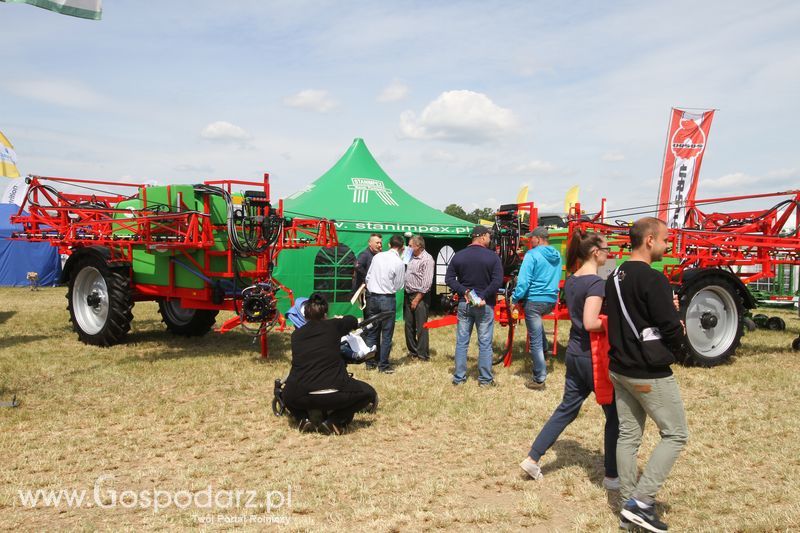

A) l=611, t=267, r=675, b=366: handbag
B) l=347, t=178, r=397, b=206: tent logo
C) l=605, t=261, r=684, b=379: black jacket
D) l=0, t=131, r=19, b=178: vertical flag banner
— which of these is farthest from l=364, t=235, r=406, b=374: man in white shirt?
l=0, t=131, r=19, b=178: vertical flag banner

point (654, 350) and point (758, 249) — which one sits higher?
point (758, 249)

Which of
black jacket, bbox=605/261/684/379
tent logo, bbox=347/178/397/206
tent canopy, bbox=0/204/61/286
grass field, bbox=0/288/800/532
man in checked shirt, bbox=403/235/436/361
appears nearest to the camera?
black jacket, bbox=605/261/684/379

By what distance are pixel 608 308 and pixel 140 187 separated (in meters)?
7.01

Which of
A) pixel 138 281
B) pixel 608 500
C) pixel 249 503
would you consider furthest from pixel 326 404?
pixel 138 281

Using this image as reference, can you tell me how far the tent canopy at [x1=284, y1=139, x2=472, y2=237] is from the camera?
1136 centimetres

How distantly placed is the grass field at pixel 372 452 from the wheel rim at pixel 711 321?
0.43m

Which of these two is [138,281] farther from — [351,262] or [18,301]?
[18,301]

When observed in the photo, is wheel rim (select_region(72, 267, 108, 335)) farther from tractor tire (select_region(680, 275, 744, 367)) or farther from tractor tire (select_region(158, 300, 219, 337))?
tractor tire (select_region(680, 275, 744, 367))

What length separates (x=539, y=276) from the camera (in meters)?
6.41

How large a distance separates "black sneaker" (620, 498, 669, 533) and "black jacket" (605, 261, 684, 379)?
26.5 inches

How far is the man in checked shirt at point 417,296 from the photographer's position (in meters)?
7.67

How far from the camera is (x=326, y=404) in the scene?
4609mm

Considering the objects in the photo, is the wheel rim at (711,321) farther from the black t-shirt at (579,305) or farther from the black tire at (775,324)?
the black t-shirt at (579,305)

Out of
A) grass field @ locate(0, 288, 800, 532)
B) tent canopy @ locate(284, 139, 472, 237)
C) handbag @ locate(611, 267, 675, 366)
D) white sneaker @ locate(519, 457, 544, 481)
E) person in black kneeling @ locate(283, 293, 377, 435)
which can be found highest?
tent canopy @ locate(284, 139, 472, 237)
